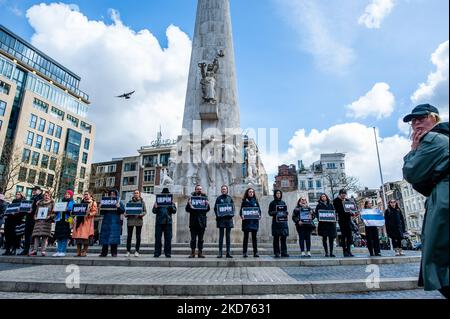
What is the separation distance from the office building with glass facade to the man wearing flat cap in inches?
1774

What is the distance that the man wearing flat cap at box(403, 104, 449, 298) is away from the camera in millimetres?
2123

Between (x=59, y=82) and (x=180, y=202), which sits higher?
(x=59, y=82)

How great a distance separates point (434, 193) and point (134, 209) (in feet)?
30.3

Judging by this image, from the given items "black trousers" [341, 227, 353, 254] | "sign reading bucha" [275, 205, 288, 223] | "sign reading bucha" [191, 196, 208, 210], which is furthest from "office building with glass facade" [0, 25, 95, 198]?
"black trousers" [341, 227, 353, 254]

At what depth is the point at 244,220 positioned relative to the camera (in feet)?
32.2

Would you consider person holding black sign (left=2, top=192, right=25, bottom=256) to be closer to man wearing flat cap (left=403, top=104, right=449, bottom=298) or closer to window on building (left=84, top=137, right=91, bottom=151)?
man wearing flat cap (left=403, top=104, right=449, bottom=298)

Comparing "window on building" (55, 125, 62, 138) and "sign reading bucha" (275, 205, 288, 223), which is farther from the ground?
"window on building" (55, 125, 62, 138)

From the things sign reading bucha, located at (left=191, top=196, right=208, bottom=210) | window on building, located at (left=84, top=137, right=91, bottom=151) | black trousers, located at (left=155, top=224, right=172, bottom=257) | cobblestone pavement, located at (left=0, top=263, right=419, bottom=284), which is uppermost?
window on building, located at (left=84, top=137, right=91, bottom=151)

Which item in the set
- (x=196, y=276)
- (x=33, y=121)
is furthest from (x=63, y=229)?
(x=33, y=121)

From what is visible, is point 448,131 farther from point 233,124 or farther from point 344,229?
point 233,124

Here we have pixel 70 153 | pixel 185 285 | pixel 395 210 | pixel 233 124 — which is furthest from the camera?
pixel 70 153

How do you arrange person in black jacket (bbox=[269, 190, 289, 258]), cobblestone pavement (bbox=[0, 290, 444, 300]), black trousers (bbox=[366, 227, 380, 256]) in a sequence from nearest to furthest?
cobblestone pavement (bbox=[0, 290, 444, 300]) → person in black jacket (bbox=[269, 190, 289, 258]) → black trousers (bbox=[366, 227, 380, 256])
